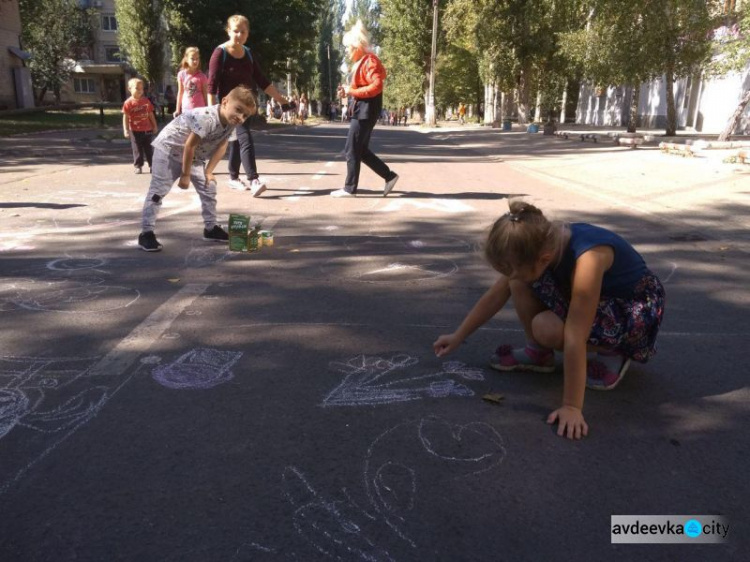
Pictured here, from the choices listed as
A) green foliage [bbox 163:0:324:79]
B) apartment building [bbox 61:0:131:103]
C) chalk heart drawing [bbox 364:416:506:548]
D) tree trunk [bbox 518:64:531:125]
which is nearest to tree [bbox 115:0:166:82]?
green foliage [bbox 163:0:324:79]

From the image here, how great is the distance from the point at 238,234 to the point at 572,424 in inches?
141

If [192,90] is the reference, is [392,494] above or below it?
below

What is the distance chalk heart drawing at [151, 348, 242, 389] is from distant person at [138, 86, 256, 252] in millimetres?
2193

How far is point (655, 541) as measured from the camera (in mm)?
1976

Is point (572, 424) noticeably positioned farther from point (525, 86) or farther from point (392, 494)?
point (525, 86)

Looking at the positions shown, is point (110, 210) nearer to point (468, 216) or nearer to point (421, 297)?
point (468, 216)

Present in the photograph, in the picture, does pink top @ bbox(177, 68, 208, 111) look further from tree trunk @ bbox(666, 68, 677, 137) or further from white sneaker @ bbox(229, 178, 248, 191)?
tree trunk @ bbox(666, 68, 677, 137)

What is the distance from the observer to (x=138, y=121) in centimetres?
1115

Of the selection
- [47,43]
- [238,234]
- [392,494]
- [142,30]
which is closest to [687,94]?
[238,234]

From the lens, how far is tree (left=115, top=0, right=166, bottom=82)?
152ft

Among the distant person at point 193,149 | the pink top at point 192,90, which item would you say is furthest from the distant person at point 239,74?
the distant person at point 193,149

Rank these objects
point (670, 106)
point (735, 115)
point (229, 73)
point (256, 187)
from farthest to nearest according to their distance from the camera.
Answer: point (670, 106)
point (735, 115)
point (256, 187)
point (229, 73)

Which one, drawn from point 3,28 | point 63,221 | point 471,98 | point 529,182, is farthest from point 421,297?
point 471,98

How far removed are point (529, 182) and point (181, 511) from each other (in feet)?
33.3
